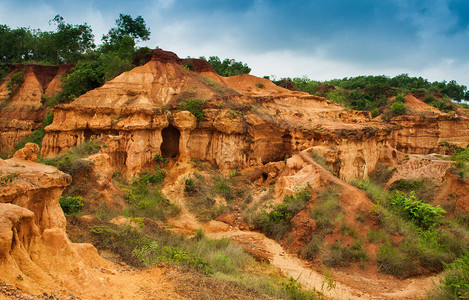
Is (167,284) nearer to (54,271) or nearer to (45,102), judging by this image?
(54,271)

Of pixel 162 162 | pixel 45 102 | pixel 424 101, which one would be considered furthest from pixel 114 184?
pixel 424 101

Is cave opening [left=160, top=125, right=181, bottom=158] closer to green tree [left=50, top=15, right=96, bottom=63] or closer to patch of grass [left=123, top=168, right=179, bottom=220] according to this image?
patch of grass [left=123, top=168, right=179, bottom=220]

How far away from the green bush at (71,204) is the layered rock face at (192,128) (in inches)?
176

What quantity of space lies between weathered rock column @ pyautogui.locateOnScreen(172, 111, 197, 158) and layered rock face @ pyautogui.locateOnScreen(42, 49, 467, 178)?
0.17 ft

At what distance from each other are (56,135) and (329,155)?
14053mm

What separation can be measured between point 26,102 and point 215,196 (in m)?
16.7

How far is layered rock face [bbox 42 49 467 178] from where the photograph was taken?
15.5m

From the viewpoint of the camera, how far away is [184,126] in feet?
53.6

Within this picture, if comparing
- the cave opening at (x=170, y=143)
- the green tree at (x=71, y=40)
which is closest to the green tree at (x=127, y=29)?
the green tree at (x=71, y=40)

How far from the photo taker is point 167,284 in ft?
16.6

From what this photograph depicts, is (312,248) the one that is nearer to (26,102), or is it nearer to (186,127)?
(186,127)

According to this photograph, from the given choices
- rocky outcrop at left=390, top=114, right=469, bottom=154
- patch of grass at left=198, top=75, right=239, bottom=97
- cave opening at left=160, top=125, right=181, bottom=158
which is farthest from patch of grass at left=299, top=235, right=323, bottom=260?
rocky outcrop at left=390, top=114, right=469, bottom=154

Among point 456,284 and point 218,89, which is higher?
point 218,89

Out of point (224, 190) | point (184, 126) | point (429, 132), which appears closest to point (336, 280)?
point (224, 190)
